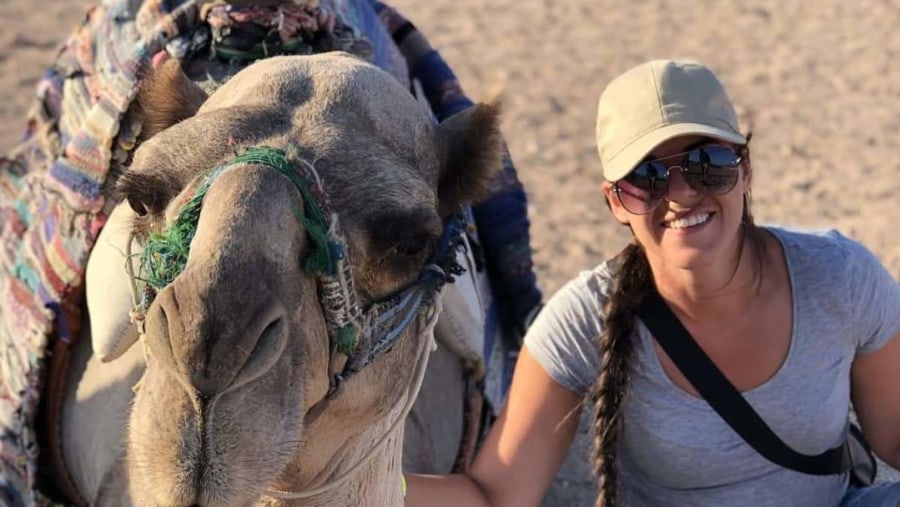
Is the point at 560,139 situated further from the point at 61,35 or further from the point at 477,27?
the point at 61,35

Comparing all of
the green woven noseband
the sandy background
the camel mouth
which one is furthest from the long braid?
the sandy background

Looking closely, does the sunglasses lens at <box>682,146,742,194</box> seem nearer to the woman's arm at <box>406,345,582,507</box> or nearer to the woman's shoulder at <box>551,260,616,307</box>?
the woman's shoulder at <box>551,260,616,307</box>

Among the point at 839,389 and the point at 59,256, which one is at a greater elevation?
the point at 59,256

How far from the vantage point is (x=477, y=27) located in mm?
8648

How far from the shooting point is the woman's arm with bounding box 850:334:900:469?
8.31ft

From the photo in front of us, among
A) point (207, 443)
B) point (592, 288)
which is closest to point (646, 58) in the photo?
point (592, 288)

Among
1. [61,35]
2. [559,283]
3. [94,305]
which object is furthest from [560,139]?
[94,305]

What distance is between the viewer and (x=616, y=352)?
2.48 metres

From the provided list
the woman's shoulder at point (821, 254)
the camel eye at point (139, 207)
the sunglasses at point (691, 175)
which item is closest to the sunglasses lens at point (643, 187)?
the sunglasses at point (691, 175)

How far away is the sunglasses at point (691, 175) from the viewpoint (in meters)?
2.30

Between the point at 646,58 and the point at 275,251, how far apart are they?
6.48m

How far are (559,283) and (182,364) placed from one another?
3782 mm

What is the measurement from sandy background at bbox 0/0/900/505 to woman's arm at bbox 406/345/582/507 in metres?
1.24

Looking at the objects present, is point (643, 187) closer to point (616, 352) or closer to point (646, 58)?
point (616, 352)
